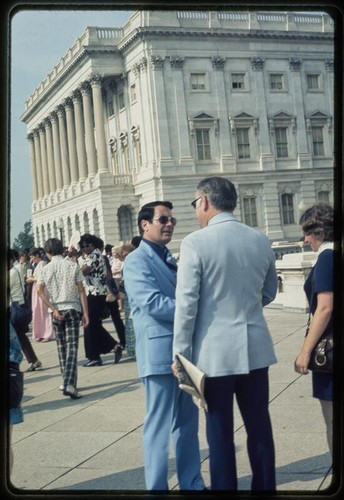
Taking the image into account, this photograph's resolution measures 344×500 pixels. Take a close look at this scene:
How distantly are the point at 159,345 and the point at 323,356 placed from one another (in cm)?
90

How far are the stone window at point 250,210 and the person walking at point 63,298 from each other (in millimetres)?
2228

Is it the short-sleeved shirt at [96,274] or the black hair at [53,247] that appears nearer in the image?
the black hair at [53,247]

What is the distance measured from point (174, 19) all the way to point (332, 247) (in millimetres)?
1935

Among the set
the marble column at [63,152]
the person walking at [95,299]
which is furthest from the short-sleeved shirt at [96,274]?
the marble column at [63,152]

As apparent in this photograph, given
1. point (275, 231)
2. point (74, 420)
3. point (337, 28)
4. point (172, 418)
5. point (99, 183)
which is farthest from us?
point (99, 183)

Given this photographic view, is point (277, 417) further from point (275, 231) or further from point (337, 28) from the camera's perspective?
point (337, 28)

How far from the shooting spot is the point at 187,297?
13.4 ft

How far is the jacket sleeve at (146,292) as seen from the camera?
449 cm

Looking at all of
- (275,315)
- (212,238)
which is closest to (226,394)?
(212,238)

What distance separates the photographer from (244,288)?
13.6 feet

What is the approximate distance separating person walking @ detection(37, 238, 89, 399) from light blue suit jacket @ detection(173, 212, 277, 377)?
14.0ft

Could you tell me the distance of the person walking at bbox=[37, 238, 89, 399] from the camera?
8.31 m

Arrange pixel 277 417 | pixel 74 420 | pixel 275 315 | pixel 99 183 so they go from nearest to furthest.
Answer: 1. pixel 277 417
2. pixel 74 420
3. pixel 99 183
4. pixel 275 315

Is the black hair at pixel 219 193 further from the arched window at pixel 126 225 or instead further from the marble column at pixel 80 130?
the marble column at pixel 80 130
